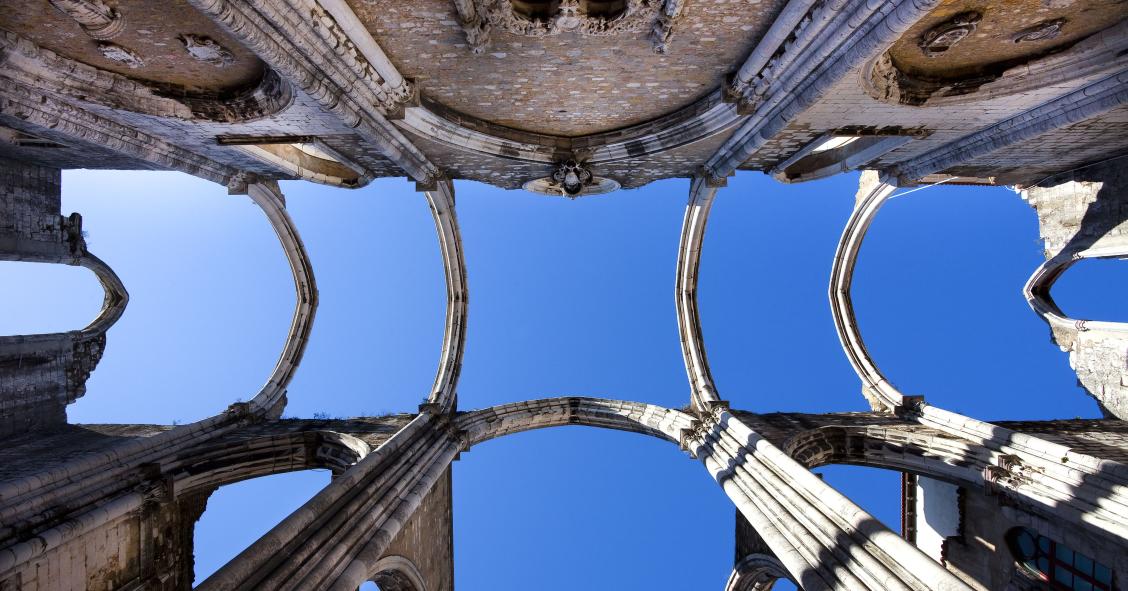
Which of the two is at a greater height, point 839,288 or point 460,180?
point 460,180

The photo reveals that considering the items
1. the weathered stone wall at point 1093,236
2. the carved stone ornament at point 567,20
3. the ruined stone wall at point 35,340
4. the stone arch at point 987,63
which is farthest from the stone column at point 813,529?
the ruined stone wall at point 35,340

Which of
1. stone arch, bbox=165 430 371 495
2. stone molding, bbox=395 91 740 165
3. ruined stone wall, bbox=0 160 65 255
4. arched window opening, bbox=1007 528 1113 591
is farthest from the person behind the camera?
ruined stone wall, bbox=0 160 65 255

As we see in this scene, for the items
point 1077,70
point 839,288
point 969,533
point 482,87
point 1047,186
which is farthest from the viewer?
point 839,288

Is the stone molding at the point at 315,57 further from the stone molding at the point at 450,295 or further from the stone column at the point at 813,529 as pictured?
the stone column at the point at 813,529

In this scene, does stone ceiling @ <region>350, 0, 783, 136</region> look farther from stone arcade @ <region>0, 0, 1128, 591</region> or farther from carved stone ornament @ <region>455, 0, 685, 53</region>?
carved stone ornament @ <region>455, 0, 685, 53</region>

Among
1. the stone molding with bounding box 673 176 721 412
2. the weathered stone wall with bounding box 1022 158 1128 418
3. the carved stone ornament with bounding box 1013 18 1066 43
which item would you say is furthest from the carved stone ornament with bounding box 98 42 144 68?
the weathered stone wall with bounding box 1022 158 1128 418

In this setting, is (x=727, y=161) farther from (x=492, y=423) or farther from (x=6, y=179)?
(x=6, y=179)

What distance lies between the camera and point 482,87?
7.34 m

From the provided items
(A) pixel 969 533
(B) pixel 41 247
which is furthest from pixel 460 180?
(A) pixel 969 533

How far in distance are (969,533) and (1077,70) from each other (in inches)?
266

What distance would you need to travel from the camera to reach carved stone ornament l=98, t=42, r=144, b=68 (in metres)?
5.99

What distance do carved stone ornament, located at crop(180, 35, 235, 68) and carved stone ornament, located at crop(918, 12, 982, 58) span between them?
8046mm

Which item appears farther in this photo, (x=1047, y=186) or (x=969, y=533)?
(x=1047, y=186)

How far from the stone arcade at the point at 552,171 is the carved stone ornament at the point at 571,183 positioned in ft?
0.16
